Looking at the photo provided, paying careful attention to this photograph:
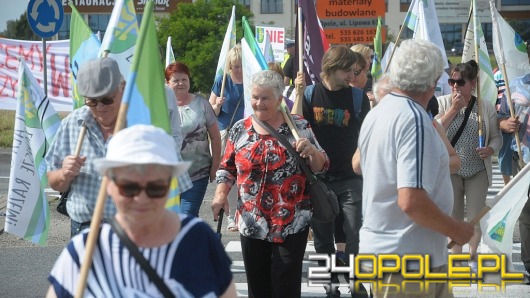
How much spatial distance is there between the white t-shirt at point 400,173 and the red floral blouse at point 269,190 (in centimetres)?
157

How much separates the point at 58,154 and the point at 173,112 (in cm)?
138

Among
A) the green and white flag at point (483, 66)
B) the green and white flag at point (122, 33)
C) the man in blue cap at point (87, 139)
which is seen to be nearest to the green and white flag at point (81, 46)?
the green and white flag at point (122, 33)

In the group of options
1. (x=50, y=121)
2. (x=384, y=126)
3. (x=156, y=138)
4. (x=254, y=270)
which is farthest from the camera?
(x=50, y=121)

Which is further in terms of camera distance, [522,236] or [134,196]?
[522,236]

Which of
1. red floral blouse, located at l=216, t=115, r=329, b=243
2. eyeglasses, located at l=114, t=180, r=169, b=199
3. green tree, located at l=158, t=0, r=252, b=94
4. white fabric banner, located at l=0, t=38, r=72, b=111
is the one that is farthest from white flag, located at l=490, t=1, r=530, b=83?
green tree, located at l=158, t=0, r=252, b=94

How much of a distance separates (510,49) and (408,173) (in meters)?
5.81

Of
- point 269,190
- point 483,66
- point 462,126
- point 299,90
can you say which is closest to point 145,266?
point 269,190

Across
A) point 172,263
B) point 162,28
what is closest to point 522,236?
point 172,263

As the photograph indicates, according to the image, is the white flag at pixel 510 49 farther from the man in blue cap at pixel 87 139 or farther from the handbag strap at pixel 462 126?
the man in blue cap at pixel 87 139

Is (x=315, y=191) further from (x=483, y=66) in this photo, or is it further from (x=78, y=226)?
(x=483, y=66)

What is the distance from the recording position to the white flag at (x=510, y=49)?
375 inches

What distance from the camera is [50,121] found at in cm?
684

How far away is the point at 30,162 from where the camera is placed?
6.92m

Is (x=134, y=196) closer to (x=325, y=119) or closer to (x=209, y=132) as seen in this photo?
(x=325, y=119)
